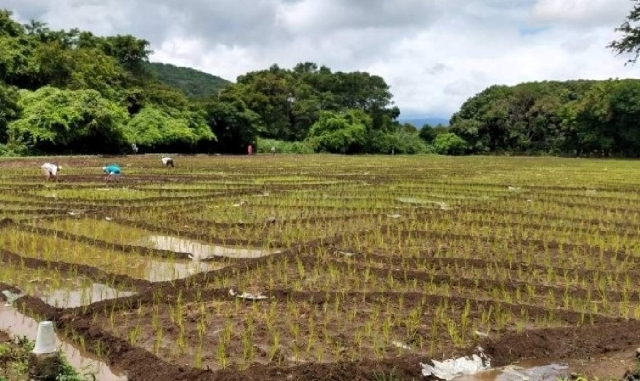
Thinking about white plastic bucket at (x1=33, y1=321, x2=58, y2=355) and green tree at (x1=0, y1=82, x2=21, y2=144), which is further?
green tree at (x1=0, y1=82, x2=21, y2=144)

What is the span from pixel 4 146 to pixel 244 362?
28740 millimetres

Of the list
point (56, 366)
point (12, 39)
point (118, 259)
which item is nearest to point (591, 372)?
point (56, 366)

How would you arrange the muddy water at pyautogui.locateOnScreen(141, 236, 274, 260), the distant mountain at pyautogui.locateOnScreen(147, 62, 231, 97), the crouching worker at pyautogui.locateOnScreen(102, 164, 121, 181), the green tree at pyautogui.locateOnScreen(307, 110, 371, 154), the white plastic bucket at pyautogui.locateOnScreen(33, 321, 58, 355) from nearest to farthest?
the white plastic bucket at pyautogui.locateOnScreen(33, 321, 58, 355), the muddy water at pyautogui.locateOnScreen(141, 236, 274, 260), the crouching worker at pyautogui.locateOnScreen(102, 164, 121, 181), the green tree at pyautogui.locateOnScreen(307, 110, 371, 154), the distant mountain at pyautogui.locateOnScreen(147, 62, 231, 97)

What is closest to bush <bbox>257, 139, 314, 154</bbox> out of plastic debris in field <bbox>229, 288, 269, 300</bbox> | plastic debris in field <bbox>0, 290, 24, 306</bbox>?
plastic debris in field <bbox>0, 290, 24, 306</bbox>

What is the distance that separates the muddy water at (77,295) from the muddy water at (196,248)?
1.70 meters

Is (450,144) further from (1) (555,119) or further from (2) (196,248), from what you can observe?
(2) (196,248)

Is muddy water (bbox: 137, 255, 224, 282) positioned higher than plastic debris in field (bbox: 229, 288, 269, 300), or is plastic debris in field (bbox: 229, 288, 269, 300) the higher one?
plastic debris in field (bbox: 229, 288, 269, 300)

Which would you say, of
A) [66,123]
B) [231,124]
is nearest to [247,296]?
[66,123]

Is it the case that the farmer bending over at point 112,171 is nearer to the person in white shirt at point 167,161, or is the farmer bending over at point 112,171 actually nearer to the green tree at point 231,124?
the person in white shirt at point 167,161

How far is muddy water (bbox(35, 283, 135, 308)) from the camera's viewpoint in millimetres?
5430

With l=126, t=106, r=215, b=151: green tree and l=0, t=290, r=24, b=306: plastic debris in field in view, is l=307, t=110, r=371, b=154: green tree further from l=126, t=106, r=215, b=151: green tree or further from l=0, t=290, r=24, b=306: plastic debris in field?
l=0, t=290, r=24, b=306: plastic debris in field

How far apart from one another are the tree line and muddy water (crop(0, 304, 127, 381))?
1032 inches

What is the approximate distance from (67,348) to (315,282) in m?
2.64

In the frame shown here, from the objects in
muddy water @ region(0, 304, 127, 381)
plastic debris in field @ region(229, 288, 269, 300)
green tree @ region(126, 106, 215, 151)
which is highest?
green tree @ region(126, 106, 215, 151)
